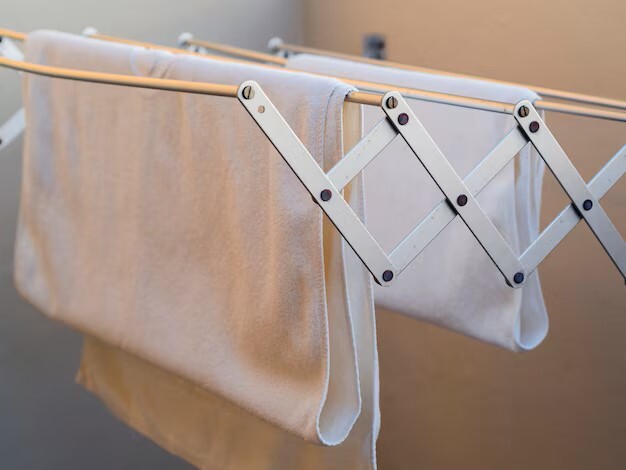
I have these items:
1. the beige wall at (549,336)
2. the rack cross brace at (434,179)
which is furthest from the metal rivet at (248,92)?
the beige wall at (549,336)

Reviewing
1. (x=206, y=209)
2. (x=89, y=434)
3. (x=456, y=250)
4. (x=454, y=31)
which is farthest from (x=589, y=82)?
(x=89, y=434)

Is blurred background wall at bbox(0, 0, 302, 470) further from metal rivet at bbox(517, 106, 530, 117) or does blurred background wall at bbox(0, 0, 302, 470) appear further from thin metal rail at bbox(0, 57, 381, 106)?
metal rivet at bbox(517, 106, 530, 117)

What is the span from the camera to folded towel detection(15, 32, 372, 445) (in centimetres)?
81

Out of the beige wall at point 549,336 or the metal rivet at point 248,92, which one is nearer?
the metal rivet at point 248,92

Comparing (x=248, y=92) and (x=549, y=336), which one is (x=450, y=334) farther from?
(x=248, y=92)

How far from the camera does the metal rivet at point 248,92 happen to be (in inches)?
28.0

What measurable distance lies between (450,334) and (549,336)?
234 millimetres

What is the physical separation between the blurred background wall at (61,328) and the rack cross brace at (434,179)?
36.6 inches

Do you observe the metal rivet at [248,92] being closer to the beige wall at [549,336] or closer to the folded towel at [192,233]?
the folded towel at [192,233]

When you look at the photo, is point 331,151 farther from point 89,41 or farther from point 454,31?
point 454,31

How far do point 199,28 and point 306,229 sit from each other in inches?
37.4

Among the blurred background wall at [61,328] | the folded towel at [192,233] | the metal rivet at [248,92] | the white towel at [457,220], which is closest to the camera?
the metal rivet at [248,92]

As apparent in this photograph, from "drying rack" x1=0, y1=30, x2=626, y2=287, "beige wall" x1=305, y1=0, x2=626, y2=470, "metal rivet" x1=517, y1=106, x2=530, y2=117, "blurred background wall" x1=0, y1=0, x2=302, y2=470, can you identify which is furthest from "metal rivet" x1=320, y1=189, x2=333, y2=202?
"blurred background wall" x1=0, y1=0, x2=302, y2=470

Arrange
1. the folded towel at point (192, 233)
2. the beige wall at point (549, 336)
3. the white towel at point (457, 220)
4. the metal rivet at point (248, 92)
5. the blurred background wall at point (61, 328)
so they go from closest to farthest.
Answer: the metal rivet at point (248, 92) → the folded towel at point (192, 233) → the white towel at point (457, 220) → the beige wall at point (549, 336) → the blurred background wall at point (61, 328)
